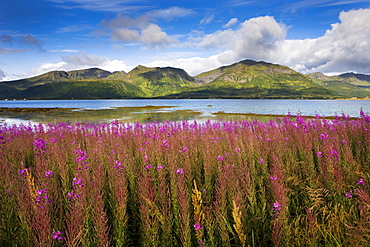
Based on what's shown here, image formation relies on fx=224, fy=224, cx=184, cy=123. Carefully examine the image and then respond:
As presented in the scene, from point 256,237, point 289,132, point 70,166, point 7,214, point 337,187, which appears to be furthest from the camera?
point 289,132

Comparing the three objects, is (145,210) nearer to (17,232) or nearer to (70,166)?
(17,232)

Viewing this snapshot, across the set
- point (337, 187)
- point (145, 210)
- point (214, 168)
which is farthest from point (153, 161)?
point (337, 187)

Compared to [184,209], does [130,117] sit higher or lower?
lower

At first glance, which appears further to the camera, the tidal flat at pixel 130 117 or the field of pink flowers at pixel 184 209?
the tidal flat at pixel 130 117

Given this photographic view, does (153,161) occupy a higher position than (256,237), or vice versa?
(153,161)

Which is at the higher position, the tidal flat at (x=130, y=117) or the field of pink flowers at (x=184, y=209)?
the field of pink flowers at (x=184, y=209)

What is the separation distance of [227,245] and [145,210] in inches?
48.1

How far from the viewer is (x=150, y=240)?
10.0ft

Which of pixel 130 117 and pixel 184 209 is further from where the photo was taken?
pixel 130 117

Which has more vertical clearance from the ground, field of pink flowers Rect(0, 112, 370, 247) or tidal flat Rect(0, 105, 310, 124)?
field of pink flowers Rect(0, 112, 370, 247)

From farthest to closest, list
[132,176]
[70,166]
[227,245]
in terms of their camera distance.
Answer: [70,166]
[132,176]
[227,245]

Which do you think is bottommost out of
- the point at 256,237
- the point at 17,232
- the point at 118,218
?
the point at 256,237

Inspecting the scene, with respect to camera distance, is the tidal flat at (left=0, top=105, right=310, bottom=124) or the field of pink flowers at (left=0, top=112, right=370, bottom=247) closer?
the field of pink flowers at (left=0, top=112, right=370, bottom=247)

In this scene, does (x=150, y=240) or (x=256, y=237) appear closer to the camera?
(x=150, y=240)
